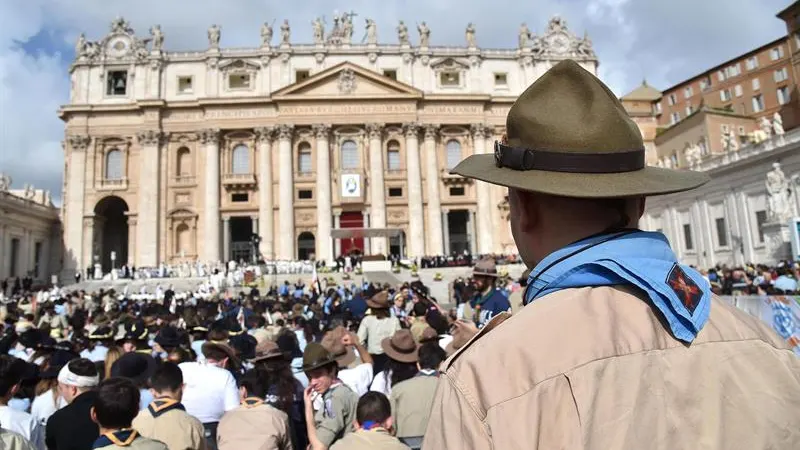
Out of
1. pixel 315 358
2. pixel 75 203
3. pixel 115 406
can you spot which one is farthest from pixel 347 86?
pixel 115 406

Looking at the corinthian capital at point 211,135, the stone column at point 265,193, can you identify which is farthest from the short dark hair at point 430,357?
the corinthian capital at point 211,135

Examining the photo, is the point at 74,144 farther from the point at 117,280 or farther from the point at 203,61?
the point at 117,280

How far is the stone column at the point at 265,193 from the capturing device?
44750 mm

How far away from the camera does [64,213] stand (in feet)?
145

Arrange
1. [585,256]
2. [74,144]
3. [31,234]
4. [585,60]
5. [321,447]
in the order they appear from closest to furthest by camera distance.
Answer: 1. [585,256]
2. [321,447]
3. [31,234]
4. [74,144]
5. [585,60]

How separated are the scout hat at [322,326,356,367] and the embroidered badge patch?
5073 millimetres

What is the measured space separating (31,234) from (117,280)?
11.8 metres

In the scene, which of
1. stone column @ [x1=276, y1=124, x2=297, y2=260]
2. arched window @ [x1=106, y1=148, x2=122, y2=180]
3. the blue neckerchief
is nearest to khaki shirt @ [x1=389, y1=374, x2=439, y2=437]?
the blue neckerchief

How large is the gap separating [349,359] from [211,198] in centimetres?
4136

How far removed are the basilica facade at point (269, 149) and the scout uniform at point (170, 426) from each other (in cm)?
3958

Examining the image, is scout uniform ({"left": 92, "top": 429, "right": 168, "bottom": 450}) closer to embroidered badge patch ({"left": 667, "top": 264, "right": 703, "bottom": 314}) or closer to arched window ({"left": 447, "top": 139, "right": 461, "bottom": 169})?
embroidered badge patch ({"left": 667, "top": 264, "right": 703, "bottom": 314})

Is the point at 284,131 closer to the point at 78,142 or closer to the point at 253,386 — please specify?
the point at 78,142

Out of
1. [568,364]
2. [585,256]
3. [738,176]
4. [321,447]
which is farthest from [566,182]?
[738,176]

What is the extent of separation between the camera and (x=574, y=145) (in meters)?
1.51
